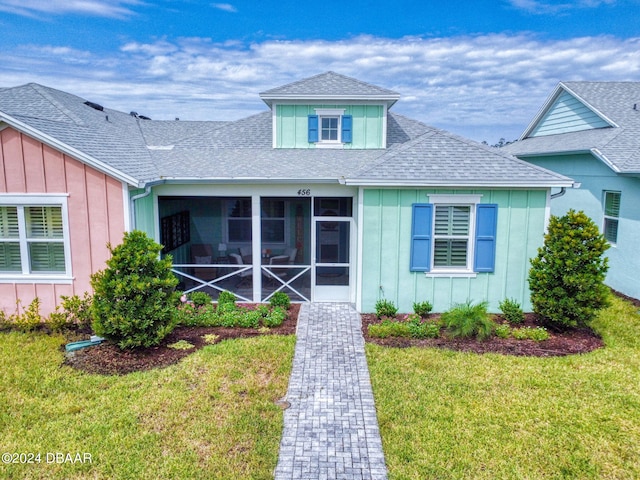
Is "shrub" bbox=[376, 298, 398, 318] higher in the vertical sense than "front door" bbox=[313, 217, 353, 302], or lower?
lower

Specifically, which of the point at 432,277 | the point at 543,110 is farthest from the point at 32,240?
the point at 543,110

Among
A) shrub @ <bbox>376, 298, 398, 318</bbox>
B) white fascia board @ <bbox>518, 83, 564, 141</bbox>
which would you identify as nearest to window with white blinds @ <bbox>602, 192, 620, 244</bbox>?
white fascia board @ <bbox>518, 83, 564, 141</bbox>

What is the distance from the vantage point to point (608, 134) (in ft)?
47.5

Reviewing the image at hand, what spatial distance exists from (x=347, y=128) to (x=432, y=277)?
5537mm

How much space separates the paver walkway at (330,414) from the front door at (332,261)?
1.98 metres

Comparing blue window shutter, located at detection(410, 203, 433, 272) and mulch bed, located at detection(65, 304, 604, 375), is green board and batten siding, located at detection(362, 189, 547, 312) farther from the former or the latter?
mulch bed, located at detection(65, 304, 604, 375)

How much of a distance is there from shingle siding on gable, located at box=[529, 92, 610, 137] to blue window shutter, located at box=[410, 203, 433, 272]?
9.55 meters

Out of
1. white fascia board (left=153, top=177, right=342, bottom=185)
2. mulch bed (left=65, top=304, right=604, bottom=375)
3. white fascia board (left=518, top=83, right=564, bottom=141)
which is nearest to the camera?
mulch bed (left=65, top=304, right=604, bottom=375)

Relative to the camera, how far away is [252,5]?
55.7 feet

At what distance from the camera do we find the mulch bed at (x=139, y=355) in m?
7.83

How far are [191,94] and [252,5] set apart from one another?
40.7 feet

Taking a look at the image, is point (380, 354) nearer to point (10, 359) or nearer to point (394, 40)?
point (10, 359)

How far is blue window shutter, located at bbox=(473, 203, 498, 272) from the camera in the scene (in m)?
10.3

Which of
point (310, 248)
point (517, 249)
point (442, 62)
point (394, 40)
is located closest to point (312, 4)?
point (394, 40)
